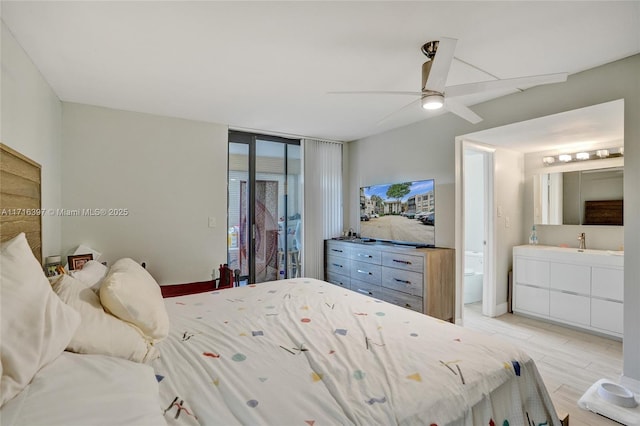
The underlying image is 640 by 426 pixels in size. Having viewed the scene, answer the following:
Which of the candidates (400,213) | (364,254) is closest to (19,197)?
(364,254)

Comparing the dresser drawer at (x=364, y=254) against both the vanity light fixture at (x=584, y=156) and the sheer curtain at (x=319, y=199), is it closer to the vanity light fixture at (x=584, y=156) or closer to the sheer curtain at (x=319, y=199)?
the sheer curtain at (x=319, y=199)

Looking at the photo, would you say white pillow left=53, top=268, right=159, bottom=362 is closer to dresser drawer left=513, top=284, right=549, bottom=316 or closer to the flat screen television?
the flat screen television

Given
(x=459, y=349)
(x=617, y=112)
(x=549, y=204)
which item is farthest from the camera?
(x=549, y=204)

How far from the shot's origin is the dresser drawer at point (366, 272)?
3771 millimetres

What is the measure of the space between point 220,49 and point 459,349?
88.7 inches

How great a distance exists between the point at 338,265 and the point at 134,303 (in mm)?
3245

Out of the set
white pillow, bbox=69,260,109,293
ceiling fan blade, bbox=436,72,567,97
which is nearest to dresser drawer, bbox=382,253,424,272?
ceiling fan blade, bbox=436,72,567,97

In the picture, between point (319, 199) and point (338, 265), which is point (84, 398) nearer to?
point (338, 265)

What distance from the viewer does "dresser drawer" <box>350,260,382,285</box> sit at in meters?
3.77

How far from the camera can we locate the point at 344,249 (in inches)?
170

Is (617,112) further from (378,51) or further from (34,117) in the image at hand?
(34,117)

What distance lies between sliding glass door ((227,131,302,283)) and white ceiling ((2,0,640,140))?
48.9 inches

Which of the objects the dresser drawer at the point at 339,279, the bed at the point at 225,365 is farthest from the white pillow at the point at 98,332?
the dresser drawer at the point at 339,279

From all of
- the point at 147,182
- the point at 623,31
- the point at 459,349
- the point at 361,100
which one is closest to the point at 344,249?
the point at 361,100
